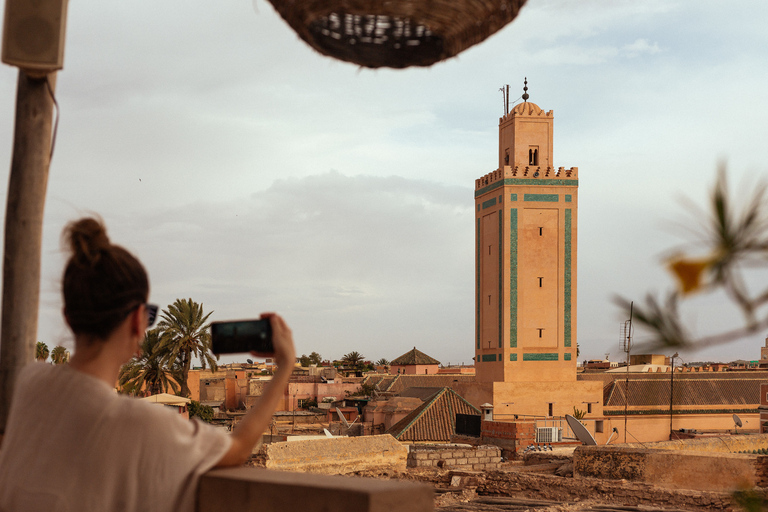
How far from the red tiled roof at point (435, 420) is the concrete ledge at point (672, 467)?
1226cm

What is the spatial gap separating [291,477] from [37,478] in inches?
18.3

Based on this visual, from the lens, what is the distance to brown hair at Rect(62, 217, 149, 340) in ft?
4.64

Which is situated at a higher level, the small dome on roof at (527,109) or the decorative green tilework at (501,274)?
the small dome on roof at (527,109)

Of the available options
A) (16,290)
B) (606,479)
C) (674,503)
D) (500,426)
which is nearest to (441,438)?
(500,426)

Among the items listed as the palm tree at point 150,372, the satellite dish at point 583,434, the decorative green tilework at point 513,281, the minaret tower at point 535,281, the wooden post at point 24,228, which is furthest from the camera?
the decorative green tilework at point 513,281

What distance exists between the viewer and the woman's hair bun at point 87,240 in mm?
1431

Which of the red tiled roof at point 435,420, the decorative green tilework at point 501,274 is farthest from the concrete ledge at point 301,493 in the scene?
the decorative green tilework at point 501,274

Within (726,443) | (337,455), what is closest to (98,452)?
(337,455)

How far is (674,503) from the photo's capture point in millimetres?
9820

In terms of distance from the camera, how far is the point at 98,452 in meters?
1.34

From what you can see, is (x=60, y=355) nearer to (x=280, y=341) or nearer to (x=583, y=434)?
(x=280, y=341)

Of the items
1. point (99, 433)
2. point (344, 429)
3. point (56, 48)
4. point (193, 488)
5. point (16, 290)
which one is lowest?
point (344, 429)

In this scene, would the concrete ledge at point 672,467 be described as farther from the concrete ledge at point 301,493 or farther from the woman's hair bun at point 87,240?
the woman's hair bun at point 87,240

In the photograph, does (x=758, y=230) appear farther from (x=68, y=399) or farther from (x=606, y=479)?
(x=606, y=479)
